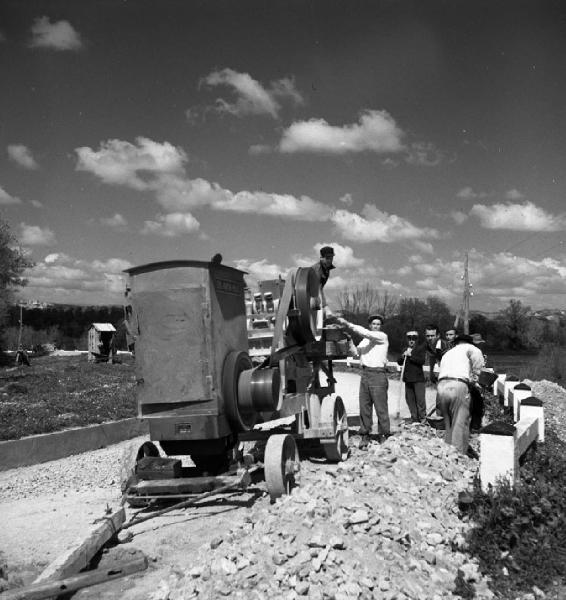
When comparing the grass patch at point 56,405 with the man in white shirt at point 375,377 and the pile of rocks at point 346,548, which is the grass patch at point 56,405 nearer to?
the man in white shirt at point 375,377

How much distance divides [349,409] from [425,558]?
36.7 feet

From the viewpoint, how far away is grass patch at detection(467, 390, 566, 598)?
5.14 meters

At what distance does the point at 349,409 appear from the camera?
53.7ft

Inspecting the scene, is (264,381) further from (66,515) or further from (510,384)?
(510,384)

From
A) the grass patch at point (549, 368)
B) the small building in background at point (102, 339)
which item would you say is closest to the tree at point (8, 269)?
the small building in background at point (102, 339)

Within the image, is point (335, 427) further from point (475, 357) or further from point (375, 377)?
point (475, 357)

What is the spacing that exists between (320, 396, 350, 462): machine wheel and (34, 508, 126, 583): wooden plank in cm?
302

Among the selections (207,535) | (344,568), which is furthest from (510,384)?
(344,568)

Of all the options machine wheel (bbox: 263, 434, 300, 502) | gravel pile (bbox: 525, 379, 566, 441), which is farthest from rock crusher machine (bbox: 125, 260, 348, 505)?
gravel pile (bbox: 525, 379, 566, 441)

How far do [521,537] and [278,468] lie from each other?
228 centimetres

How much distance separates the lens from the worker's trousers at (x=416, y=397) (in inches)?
467

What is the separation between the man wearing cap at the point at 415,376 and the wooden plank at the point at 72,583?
23.3 ft

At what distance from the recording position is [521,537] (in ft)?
18.4

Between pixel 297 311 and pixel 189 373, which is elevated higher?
pixel 297 311
